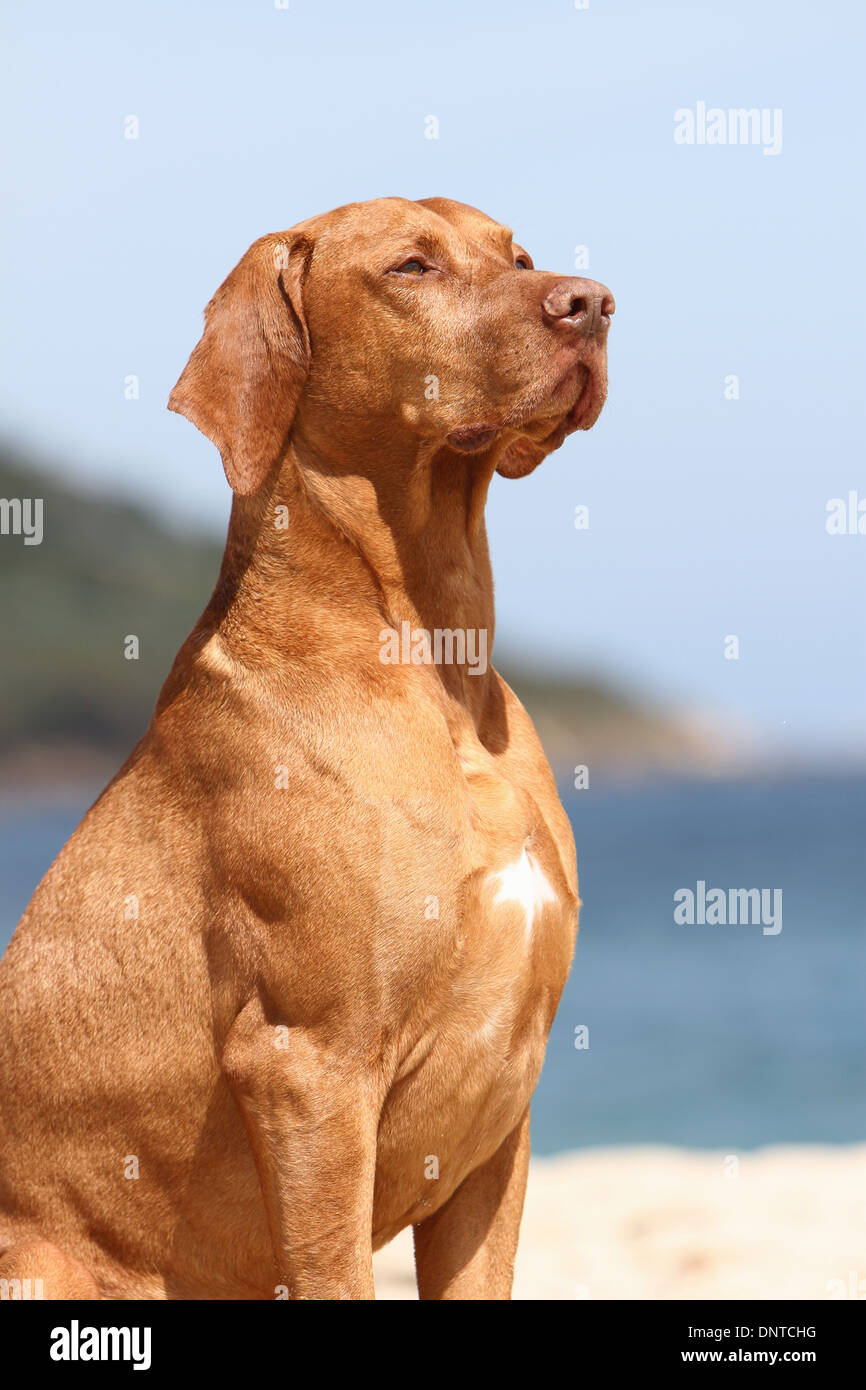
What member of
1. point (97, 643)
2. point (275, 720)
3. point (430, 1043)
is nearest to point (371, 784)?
point (275, 720)

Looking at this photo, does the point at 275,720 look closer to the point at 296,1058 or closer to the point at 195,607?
the point at 296,1058

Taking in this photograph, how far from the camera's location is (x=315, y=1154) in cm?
416

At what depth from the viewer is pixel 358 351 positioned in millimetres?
4418

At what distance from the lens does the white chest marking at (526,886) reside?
173 inches

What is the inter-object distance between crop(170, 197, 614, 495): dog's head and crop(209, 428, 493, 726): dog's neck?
9 cm

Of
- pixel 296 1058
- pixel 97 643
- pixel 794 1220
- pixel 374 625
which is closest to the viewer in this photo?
pixel 296 1058

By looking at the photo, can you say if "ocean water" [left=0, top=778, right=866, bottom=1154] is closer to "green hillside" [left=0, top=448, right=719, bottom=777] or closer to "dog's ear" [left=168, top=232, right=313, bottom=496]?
"dog's ear" [left=168, top=232, right=313, bottom=496]

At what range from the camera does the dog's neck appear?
4469 mm

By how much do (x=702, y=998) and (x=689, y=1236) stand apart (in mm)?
21546

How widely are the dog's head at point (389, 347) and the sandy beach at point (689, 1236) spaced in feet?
13.2

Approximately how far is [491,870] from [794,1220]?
19.8ft

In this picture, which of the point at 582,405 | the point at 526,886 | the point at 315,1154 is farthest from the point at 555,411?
the point at 315,1154

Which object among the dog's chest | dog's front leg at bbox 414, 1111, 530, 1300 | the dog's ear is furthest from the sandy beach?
the dog's ear

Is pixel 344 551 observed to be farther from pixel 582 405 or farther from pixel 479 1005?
pixel 479 1005
